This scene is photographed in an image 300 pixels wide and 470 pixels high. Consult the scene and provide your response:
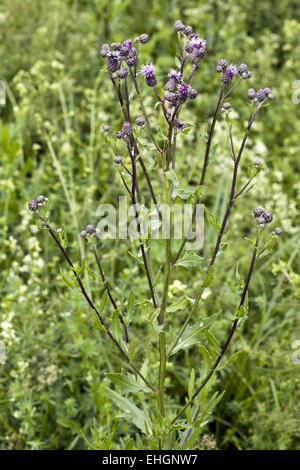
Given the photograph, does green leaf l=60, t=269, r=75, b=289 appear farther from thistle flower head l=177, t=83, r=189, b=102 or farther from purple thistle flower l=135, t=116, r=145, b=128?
thistle flower head l=177, t=83, r=189, b=102

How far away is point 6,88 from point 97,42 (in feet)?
2.63

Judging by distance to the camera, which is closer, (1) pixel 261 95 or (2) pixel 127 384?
(1) pixel 261 95

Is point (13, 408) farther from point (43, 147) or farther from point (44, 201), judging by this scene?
point (43, 147)

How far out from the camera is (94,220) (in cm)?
311

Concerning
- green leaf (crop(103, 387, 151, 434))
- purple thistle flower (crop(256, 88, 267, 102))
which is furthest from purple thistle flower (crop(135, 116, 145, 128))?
green leaf (crop(103, 387, 151, 434))

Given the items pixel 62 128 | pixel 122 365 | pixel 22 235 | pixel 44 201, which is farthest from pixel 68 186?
pixel 44 201

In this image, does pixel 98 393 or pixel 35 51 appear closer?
pixel 98 393

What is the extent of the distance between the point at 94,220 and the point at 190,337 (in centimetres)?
143

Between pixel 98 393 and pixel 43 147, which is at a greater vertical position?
pixel 43 147

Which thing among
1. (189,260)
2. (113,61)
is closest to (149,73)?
(113,61)

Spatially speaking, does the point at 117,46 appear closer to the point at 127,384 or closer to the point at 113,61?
the point at 113,61

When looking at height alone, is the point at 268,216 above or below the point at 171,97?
below

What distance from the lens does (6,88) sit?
3.93 metres

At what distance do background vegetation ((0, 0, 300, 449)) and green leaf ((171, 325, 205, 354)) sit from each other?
0.22 meters
